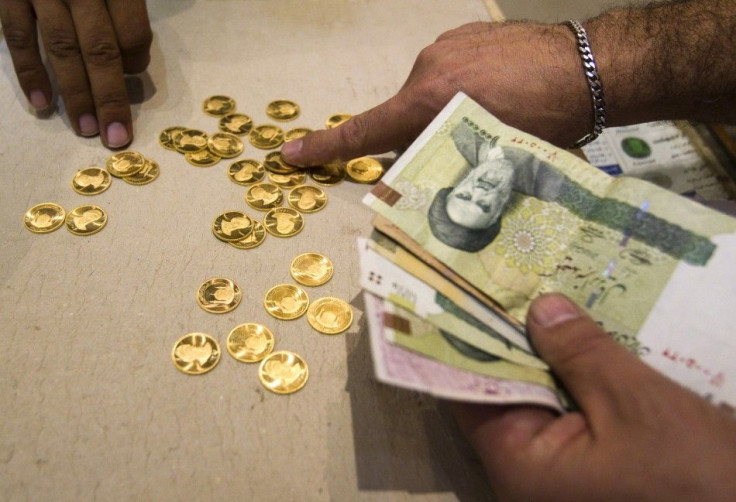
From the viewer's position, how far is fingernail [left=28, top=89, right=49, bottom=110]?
115 centimetres

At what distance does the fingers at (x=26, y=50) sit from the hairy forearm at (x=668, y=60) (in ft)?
3.95

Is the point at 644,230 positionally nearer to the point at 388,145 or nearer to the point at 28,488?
A: the point at 388,145

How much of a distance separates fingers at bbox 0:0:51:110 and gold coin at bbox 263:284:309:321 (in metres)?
0.76

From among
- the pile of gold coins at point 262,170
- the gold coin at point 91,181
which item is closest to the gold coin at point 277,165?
the pile of gold coins at point 262,170

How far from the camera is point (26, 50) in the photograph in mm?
1094

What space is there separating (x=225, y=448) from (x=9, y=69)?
3.80 feet

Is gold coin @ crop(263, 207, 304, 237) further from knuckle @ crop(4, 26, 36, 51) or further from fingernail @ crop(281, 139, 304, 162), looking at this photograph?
knuckle @ crop(4, 26, 36, 51)

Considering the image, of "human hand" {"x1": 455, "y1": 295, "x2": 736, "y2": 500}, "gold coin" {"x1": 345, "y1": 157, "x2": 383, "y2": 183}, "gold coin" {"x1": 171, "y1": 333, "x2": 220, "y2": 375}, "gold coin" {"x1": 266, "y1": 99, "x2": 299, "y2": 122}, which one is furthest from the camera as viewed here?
"gold coin" {"x1": 266, "y1": 99, "x2": 299, "y2": 122}

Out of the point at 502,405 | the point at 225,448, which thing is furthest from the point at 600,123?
the point at 225,448

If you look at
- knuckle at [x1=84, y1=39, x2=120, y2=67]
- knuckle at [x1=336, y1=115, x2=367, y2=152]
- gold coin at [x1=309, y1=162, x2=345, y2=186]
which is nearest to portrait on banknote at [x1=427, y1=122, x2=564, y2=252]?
knuckle at [x1=336, y1=115, x2=367, y2=152]

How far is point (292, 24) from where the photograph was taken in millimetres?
1559

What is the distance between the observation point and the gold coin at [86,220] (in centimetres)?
97

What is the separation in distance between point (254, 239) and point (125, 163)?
0.36 metres

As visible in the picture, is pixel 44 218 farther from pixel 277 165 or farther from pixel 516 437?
pixel 516 437
